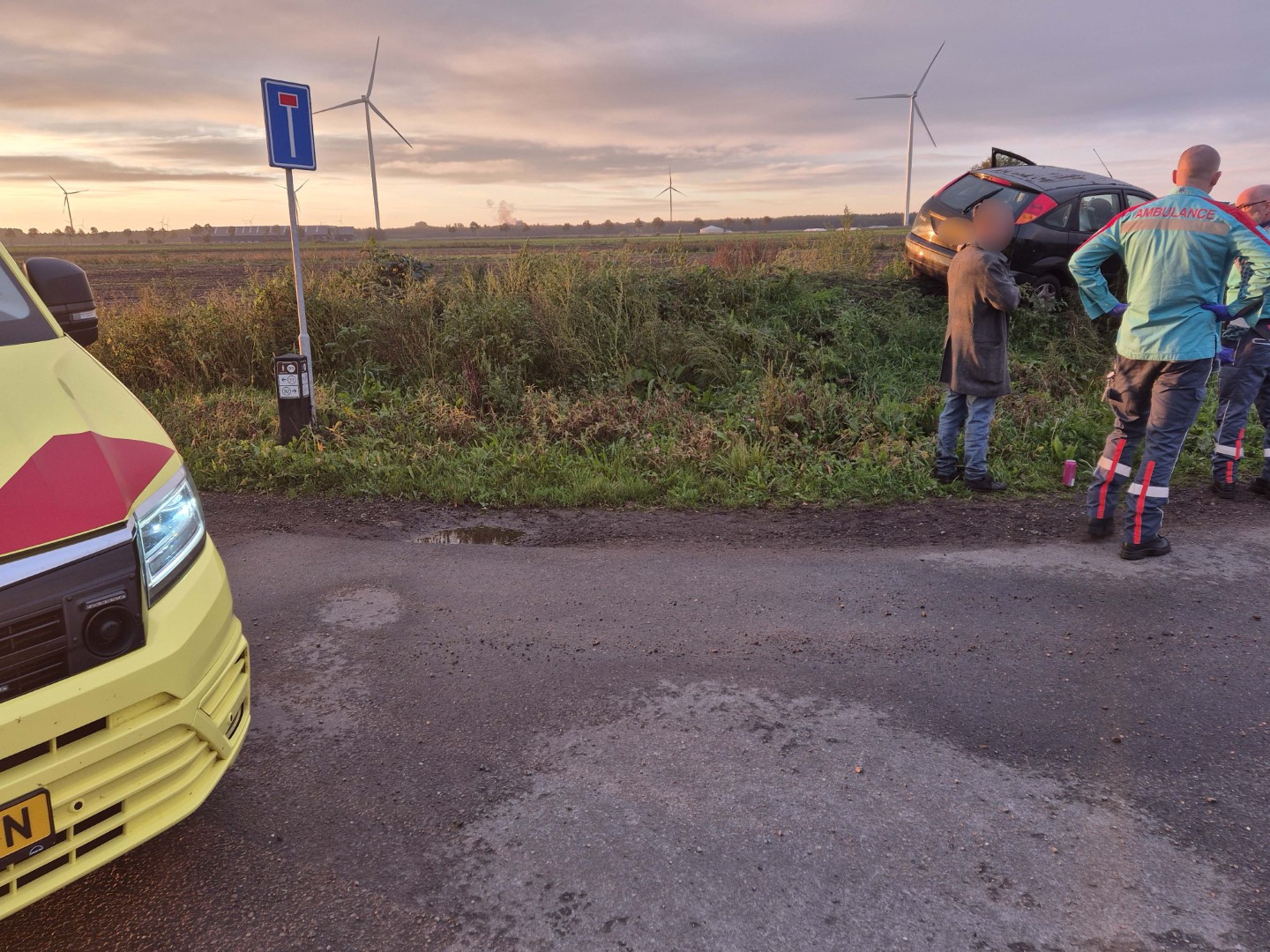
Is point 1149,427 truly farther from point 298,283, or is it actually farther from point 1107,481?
point 298,283

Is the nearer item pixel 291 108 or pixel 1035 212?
pixel 291 108

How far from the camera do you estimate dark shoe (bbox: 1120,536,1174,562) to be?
4.81 metres

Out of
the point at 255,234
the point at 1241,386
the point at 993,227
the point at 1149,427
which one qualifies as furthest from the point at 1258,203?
the point at 255,234

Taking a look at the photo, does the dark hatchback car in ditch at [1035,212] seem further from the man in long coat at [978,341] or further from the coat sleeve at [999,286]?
the coat sleeve at [999,286]

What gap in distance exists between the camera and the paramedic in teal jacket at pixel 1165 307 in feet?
15.0

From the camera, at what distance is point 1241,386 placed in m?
6.11

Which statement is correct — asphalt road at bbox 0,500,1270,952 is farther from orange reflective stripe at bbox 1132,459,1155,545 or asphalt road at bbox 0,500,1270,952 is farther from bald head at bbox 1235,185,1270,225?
bald head at bbox 1235,185,1270,225

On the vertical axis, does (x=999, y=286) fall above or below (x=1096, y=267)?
below

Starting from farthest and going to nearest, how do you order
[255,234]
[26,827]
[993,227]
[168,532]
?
1. [255,234]
2. [993,227]
3. [168,532]
4. [26,827]

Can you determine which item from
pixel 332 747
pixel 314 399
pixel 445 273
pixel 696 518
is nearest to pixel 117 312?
pixel 445 273

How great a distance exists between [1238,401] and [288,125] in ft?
25.5

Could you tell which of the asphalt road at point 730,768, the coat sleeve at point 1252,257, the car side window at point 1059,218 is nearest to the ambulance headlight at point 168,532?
the asphalt road at point 730,768

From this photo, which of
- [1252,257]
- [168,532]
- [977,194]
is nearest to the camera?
[168,532]

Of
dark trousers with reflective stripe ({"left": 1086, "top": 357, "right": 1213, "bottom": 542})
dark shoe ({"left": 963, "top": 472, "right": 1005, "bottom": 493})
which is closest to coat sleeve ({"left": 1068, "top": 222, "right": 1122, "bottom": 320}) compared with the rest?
dark trousers with reflective stripe ({"left": 1086, "top": 357, "right": 1213, "bottom": 542})
